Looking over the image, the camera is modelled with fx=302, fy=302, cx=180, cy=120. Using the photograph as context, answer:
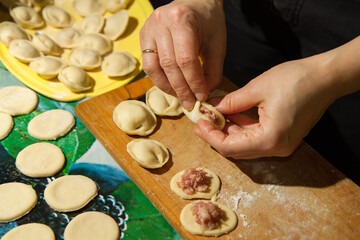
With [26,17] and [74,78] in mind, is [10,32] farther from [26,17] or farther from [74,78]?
[74,78]

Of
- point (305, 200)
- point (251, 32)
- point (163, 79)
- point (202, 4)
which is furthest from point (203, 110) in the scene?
point (251, 32)

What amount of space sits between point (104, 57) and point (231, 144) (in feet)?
5.39

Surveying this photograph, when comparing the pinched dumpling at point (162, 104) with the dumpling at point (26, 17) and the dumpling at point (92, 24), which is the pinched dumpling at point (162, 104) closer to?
the dumpling at point (92, 24)

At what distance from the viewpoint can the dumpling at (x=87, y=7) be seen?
3025 mm

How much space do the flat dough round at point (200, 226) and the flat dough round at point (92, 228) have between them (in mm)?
382

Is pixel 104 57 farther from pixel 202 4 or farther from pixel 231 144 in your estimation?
pixel 231 144

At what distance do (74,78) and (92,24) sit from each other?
31.3 inches

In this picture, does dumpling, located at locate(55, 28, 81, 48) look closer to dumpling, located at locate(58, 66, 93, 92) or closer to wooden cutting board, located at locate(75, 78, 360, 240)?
dumpling, located at locate(58, 66, 93, 92)

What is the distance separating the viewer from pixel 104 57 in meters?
2.77

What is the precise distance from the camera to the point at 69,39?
2789 millimetres

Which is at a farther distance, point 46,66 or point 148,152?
point 46,66

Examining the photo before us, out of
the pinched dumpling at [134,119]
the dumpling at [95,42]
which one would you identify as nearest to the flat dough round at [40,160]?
the pinched dumpling at [134,119]

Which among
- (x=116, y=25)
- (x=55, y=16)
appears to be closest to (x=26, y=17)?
(x=55, y=16)

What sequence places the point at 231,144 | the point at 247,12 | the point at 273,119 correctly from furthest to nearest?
1. the point at 247,12
2. the point at 231,144
3. the point at 273,119
